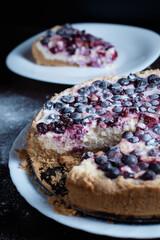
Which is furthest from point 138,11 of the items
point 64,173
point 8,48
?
point 64,173

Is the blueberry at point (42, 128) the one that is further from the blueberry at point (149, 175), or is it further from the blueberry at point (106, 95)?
the blueberry at point (149, 175)

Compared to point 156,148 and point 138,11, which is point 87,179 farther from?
point 138,11

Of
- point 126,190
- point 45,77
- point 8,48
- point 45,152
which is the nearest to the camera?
point 126,190

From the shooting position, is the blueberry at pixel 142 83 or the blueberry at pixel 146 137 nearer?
the blueberry at pixel 146 137

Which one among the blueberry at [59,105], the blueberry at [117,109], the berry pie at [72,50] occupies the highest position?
the blueberry at [117,109]

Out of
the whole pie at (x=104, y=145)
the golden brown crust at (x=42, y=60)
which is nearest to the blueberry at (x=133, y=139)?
the whole pie at (x=104, y=145)

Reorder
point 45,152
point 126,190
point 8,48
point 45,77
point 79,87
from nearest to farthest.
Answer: point 126,190 → point 45,152 → point 79,87 → point 45,77 → point 8,48

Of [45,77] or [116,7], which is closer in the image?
[45,77]
